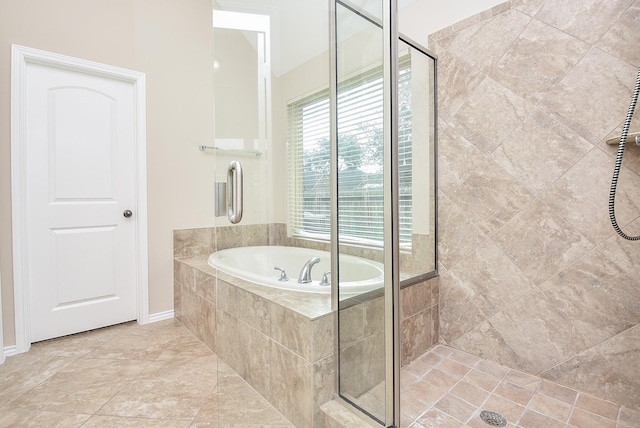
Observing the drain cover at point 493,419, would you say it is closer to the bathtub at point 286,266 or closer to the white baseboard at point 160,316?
the bathtub at point 286,266

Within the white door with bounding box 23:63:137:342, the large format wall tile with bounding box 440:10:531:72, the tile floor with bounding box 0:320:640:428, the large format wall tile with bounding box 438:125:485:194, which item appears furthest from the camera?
the white door with bounding box 23:63:137:342

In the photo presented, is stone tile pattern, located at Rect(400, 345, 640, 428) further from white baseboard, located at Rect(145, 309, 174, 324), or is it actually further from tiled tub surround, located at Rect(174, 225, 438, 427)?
white baseboard, located at Rect(145, 309, 174, 324)

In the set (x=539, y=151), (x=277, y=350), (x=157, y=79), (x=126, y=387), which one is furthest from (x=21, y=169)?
(x=539, y=151)

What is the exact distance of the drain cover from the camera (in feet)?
4.20

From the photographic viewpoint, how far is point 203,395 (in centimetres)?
162

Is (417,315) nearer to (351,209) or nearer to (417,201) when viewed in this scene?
(417,201)

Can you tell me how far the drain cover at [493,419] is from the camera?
128 centimetres

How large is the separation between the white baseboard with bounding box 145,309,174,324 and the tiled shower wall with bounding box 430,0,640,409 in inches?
82.3

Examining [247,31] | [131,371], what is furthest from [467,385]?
[247,31]

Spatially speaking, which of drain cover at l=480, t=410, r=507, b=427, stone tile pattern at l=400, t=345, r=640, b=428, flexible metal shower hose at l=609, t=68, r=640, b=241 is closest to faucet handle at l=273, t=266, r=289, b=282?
stone tile pattern at l=400, t=345, r=640, b=428

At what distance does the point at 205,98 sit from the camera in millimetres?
2867

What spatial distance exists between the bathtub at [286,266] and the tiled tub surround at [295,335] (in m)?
0.04

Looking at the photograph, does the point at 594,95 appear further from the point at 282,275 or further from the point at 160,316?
the point at 160,316

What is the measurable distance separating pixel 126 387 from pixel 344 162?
5.18 ft
